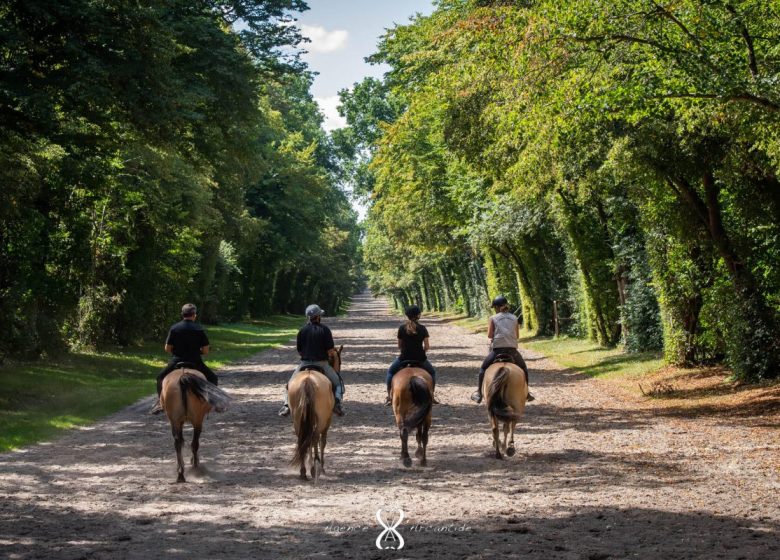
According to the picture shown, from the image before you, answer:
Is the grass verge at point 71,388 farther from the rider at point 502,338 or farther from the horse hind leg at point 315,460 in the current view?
the rider at point 502,338

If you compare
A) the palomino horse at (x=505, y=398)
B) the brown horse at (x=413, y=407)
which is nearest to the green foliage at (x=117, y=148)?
the brown horse at (x=413, y=407)

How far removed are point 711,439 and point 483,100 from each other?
11405 millimetres

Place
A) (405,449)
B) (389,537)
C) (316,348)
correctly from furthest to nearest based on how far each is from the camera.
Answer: (316,348)
(405,449)
(389,537)

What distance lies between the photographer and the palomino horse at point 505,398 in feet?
41.4

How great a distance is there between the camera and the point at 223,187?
147ft

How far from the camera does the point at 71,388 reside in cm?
2192

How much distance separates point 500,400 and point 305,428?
2989 mm

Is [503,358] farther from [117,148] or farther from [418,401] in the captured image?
[117,148]

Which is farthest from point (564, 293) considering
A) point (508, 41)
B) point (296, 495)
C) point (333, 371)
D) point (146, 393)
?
point (296, 495)

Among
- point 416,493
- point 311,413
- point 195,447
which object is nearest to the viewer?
point 416,493

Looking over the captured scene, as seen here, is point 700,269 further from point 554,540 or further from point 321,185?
point 321,185

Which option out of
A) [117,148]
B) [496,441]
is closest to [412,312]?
[496,441]

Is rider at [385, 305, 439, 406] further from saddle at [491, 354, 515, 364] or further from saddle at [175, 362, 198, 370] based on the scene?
saddle at [175, 362, 198, 370]

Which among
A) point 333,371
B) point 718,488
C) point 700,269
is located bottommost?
point 718,488
